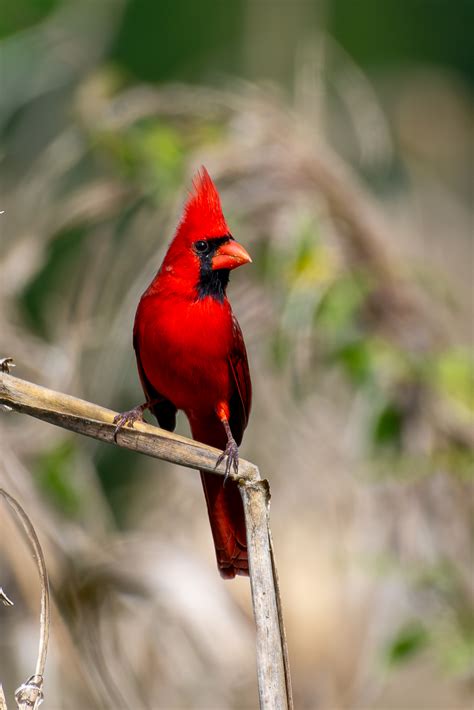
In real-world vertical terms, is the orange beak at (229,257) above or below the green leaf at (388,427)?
below

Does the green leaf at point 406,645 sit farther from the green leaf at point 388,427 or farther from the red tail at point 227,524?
the red tail at point 227,524

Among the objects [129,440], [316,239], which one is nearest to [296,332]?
[316,239]

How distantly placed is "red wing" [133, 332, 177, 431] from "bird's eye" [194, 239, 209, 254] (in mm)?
221

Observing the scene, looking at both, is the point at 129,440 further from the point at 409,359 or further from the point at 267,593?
the point at 409,359

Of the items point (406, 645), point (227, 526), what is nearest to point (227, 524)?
point (227, 526)

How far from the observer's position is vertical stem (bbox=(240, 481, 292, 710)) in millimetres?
1421

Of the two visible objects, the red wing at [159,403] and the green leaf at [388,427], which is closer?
the red wing at [159,403]

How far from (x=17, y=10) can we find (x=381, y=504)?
262 cm

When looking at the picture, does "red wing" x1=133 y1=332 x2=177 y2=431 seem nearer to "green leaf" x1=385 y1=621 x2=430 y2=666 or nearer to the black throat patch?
the black throat patch

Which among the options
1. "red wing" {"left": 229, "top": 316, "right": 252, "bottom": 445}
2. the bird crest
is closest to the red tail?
"red wing" {"left": 229, "top": 316, "right": 252, "bottom": 445}

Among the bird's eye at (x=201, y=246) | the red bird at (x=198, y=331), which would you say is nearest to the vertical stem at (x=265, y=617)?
the red bird at (x=198, y=331)

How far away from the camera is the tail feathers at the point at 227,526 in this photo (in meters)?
1.89

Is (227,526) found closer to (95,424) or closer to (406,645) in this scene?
(95,424)

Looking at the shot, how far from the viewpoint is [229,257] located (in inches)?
88.9
